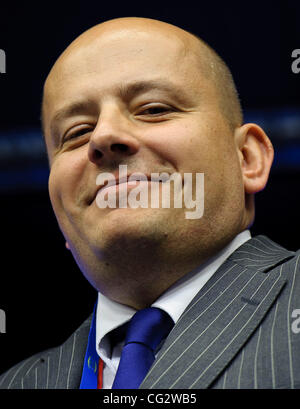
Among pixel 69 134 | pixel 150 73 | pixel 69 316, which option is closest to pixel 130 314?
pixel 69 134

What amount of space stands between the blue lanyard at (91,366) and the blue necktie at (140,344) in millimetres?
137

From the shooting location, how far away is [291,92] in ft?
6.91

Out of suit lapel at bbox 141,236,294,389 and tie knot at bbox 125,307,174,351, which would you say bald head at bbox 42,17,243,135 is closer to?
suit lapel at bbox 141,236,294,389

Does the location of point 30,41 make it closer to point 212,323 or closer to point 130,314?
point 130,314

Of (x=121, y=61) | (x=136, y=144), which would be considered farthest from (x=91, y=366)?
(x=121, y=61)

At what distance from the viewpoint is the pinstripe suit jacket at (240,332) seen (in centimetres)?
97

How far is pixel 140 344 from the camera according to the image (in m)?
1.17

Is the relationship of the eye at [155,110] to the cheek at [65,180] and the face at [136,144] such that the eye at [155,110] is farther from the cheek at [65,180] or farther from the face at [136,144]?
the cheek at [65,180]

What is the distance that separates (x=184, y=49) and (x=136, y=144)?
1.19 feet

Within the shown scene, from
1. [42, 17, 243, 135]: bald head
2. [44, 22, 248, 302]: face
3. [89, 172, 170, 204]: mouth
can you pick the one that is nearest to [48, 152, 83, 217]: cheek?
[44, 22, 248, 302]: face

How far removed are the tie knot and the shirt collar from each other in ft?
0.06

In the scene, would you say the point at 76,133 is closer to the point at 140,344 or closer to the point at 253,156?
the point at 253,156

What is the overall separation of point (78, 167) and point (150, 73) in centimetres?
30

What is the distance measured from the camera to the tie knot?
46.7 inches
